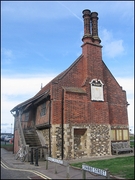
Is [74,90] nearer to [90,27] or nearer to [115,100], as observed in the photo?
[115,100]

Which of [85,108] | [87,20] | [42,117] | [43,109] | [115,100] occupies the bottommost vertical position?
[42,117]

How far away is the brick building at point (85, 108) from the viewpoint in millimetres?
17391

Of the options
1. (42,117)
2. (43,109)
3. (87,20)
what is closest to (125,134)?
(42,117)

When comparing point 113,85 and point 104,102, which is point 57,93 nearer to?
point 104,102

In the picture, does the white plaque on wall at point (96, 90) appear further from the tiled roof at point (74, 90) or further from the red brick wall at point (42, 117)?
the red brick wall at point (42, 117)

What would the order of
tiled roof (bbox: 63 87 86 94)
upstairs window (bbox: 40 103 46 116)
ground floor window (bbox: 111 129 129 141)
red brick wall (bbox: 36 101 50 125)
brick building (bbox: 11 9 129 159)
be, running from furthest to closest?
ground floor window (bbox: 111 129 129 141), upstairs window (bbox: 40 103 46 116), red brick wall (bbox: 36 101 50 125), tiled roof (bbox: 63 87 86 94), brick building (bbox: 11 9 129 159)

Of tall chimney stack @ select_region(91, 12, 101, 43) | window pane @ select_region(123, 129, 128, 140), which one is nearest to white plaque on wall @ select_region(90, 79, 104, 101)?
window pane @ select_region(123, 129, 128, 140)

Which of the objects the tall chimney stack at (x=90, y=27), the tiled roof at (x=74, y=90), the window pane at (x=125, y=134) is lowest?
the window pane at (x=125, y=134)

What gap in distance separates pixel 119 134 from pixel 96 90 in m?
5.47

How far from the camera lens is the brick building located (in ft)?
57.1

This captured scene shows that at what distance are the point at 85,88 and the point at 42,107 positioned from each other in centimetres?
490

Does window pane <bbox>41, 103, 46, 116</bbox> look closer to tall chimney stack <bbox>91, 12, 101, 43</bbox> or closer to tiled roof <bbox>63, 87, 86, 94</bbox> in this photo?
tiled roof <bbox>63, 87, 86, 94</bbox>

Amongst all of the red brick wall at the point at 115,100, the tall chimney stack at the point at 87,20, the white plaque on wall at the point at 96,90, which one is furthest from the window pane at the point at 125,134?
the tall chimney stack at the point at 87,20

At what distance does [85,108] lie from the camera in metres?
18.6
